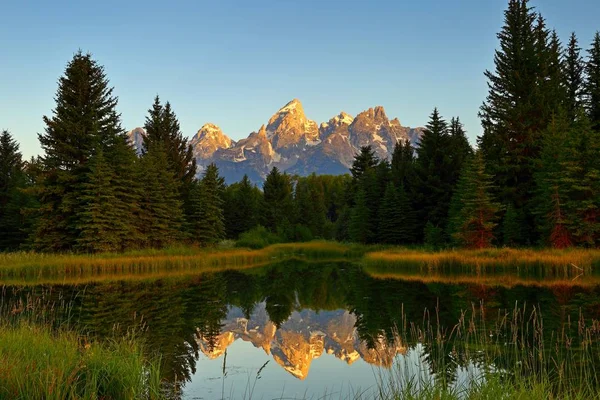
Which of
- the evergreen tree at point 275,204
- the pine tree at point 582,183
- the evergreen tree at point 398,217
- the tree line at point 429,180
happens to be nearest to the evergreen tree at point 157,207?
the tree line at point 429,180

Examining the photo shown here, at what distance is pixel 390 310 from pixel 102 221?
2404cm

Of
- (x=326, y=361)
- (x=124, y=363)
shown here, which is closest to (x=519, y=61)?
(x=326, y=361)

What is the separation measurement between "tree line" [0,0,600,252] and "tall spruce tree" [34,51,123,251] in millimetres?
96

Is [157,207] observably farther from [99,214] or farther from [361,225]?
[361,225]

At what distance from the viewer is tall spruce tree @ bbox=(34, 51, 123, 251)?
122 ft

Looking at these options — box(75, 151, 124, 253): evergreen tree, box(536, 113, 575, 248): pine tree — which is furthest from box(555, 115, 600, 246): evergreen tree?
box(75, 151, 124, 253): evergreen tree

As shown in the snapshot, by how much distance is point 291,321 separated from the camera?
59.5 ft

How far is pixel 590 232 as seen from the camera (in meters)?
30.9

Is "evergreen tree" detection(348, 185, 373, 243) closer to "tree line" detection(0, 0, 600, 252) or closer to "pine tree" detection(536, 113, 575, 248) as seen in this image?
"tree line" detection(0, 0, 600, 252)

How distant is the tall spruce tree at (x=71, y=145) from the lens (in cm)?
3731

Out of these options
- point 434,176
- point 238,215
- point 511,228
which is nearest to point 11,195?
point 238,215

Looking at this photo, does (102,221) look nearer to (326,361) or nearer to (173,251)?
(173,251)

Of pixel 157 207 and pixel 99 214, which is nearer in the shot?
pixel 99 214

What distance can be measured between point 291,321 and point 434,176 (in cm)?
3103
